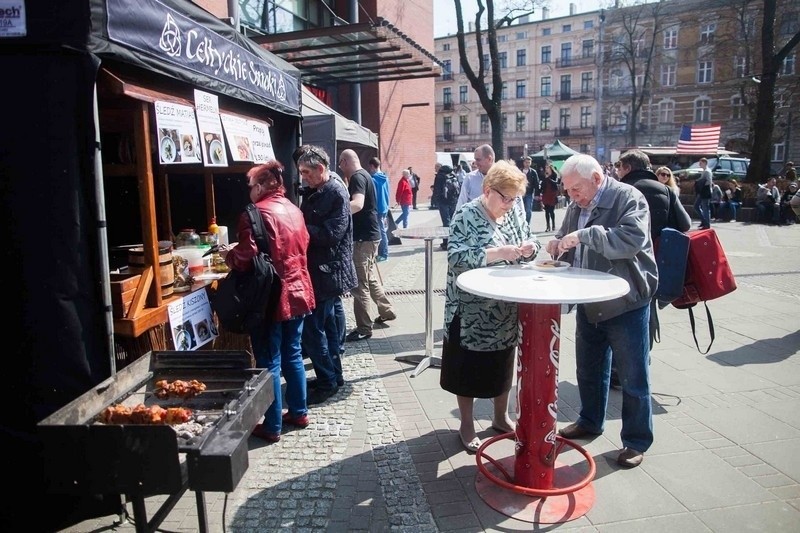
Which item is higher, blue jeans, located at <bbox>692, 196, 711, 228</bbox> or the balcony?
the balcony

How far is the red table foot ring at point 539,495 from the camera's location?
9.31 ft

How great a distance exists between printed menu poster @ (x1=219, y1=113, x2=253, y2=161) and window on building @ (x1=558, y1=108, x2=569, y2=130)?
5776 centimetres

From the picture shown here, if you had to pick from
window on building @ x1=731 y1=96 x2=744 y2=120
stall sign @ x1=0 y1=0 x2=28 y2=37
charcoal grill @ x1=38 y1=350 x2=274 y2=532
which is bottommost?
charcoal grill @ x1=38 y1=350 x2=274 y2=532

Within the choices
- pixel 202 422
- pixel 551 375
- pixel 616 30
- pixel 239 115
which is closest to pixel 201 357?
pixel 202 422

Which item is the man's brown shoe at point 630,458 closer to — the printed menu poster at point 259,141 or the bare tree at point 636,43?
the printed menu poster at point 259,141

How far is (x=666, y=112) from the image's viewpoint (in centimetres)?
4788

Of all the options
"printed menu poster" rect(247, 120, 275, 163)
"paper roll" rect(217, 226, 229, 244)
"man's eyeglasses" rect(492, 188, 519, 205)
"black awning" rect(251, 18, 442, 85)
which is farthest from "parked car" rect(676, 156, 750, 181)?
"man's eyeglasses" rect(492, 188, 519, 205)

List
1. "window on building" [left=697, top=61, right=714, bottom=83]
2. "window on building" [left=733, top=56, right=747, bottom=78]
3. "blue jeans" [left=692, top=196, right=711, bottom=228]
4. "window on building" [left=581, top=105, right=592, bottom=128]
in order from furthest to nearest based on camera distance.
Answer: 1. "window on building" [left=581, top=105, right=592, bottom=128]
2. "window on building" [left=697, top=61, right=714, bottom=83]
3. "window on building" [left=733, top=56, right=747, bottom=78]
4. "blue jeans" [left=692, top=196, right=711, bottom=228]

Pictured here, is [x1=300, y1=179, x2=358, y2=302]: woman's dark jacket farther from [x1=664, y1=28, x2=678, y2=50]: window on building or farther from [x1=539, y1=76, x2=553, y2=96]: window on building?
[x1=539, y1=76, x2=553, y2=96]: window on building

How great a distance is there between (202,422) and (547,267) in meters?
1.89

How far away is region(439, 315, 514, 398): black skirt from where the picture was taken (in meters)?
3.17

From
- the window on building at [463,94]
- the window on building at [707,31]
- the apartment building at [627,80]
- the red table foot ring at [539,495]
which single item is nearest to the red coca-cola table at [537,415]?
the red table foot ring at [539,495]

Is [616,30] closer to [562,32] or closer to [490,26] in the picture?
[562,32]

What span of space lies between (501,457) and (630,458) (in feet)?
2.44
